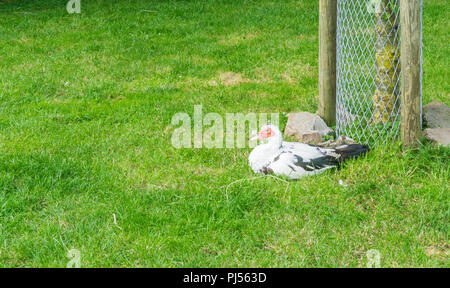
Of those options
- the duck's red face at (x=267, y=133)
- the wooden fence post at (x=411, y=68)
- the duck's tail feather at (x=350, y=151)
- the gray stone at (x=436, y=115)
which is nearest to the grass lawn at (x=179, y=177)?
the duck's tail feather at (x=350, y=151)

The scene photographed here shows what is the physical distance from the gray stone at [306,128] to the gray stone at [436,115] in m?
0.82

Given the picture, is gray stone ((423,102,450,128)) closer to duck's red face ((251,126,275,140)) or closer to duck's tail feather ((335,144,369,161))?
duck's tail feather ((335,144,369,161))

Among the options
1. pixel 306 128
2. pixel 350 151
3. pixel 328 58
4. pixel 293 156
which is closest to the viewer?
pixel 293 156

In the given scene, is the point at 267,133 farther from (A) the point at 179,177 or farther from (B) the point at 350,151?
(A) the point at 179,177

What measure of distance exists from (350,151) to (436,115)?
3.62 ft

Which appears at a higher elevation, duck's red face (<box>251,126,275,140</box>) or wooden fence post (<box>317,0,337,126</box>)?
wooden fence post (<box>317,0,337,126</box>)

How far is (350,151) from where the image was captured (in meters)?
4.22

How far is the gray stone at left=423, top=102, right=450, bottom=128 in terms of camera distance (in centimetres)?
474

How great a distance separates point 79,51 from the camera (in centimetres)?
771

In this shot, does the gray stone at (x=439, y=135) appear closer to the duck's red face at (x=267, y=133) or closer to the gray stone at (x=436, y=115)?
the gray stone at (x=436, y=115)

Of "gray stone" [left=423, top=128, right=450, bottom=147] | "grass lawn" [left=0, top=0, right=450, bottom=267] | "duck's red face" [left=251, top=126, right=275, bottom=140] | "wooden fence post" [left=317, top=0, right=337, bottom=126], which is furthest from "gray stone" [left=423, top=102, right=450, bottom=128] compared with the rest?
"duck's red face" [left=251, top=126, right=275, bottom=140]

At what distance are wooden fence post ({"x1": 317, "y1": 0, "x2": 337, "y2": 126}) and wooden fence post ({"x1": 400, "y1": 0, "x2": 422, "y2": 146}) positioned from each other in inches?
33.6

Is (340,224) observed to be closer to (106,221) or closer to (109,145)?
(106,221)

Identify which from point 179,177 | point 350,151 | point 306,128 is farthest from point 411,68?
point 179,177
